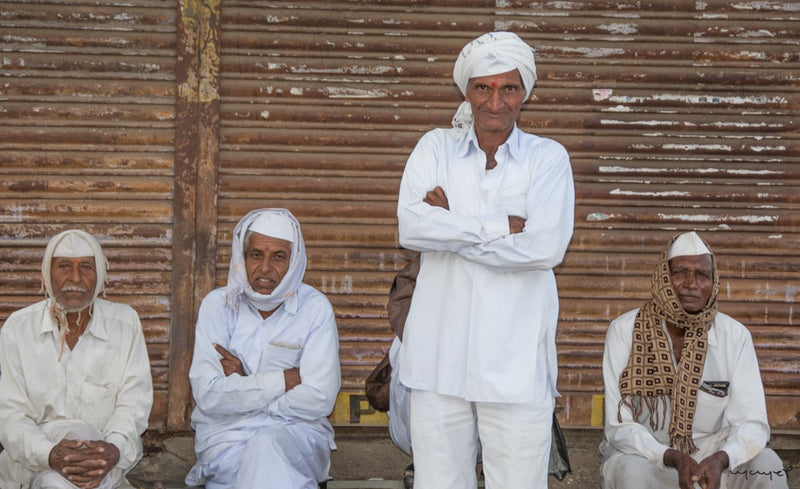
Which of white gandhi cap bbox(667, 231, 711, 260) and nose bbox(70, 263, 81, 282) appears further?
white gandhi cap bbox(667, 231, 711, 260)

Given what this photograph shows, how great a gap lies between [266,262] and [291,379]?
0.54 metres

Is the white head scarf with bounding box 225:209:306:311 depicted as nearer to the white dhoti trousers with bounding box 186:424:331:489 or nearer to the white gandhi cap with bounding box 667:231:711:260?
the white dhoti trousers with bounding box 186:424:331:489

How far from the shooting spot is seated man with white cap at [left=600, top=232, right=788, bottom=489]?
449 centimetres

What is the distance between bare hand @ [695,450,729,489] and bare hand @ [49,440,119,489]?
2.40m

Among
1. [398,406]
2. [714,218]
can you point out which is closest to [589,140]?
[714,218]

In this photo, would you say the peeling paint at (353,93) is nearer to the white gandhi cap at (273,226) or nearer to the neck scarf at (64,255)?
the white gandhi cap at (273,226)

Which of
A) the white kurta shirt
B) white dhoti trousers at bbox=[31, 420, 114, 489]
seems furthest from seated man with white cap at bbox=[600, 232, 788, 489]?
white dhoti trousers at bbox=[31, 420, 114, 489]

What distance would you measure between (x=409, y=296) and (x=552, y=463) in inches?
35.1

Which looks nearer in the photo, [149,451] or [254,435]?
[254,435]

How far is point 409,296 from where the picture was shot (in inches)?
169

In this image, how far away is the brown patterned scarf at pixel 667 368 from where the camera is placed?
4578mm

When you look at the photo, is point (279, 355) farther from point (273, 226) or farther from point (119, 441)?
point (119, 441)

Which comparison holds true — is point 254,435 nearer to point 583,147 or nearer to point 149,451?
point 149,451

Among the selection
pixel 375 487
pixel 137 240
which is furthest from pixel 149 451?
pixel 375 487
